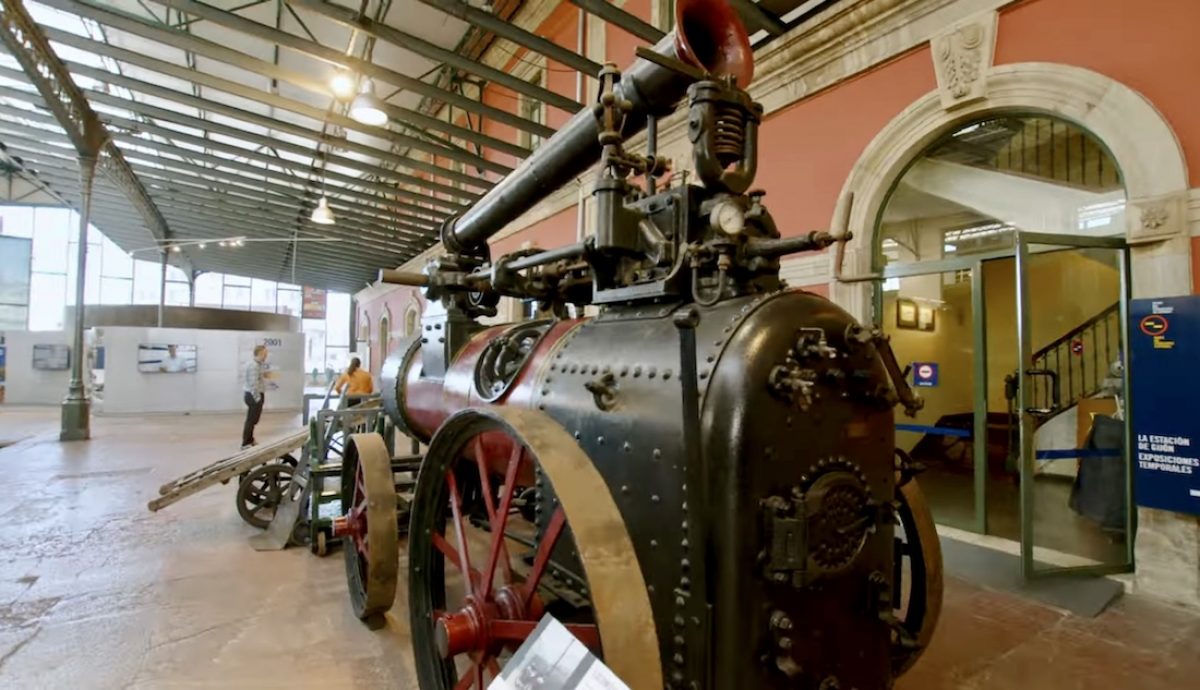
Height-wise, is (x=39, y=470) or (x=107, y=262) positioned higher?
(x=107, y=262)

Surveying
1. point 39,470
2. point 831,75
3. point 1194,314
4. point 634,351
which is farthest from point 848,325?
point 39,470

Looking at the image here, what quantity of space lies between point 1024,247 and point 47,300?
2931 centimetres

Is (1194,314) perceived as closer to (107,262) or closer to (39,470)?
(39,470)

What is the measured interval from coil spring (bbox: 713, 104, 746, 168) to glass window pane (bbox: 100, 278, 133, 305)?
28284 millimetres

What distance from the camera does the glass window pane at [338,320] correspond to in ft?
98.1

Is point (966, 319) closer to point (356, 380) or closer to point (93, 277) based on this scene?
point (356, 380)

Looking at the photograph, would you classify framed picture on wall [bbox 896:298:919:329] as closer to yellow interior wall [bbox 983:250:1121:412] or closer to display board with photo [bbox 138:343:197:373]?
yellow interior wall [bbox 983:250:1121:412]

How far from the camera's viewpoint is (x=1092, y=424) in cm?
388

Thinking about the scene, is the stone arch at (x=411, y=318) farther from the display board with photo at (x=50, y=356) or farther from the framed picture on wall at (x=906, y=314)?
the framed picture on wall at (x=906, y=314)

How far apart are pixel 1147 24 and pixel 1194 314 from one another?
162cm

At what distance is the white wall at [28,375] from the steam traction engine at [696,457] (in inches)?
815

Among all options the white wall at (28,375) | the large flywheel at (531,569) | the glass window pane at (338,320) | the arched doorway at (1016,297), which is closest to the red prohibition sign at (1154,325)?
the arched doorway at (1016,297)

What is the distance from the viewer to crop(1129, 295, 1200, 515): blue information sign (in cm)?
298

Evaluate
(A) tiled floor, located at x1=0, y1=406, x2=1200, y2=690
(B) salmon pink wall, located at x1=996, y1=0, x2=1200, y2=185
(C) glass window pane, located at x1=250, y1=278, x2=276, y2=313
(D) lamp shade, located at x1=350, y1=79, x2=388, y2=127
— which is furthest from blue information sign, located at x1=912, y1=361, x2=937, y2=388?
(C) glass window pane, located at x1=250, y1=278, x2=276, y2=313
